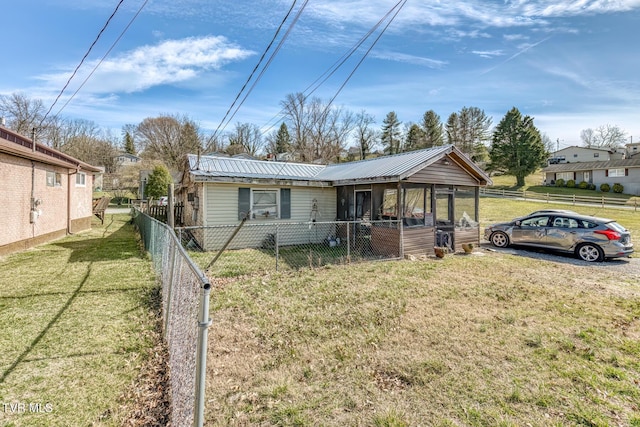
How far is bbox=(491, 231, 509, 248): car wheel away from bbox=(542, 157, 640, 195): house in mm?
35001

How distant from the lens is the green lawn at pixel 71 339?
9.25ft

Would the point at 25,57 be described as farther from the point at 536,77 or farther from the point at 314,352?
the point at 536,77

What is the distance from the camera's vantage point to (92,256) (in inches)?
364

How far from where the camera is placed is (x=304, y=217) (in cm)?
1280

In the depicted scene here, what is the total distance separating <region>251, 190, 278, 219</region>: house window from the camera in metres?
11.9

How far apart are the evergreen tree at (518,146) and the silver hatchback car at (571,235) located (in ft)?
106

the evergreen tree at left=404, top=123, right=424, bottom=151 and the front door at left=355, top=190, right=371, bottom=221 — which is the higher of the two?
the evergreen tree at left=404, top=123, right=424, bottom=151

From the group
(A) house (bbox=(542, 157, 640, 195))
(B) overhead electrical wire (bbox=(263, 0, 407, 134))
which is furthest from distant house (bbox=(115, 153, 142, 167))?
(A) house (bbox=(542, 157, 640, 195))

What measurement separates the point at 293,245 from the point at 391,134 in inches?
1603

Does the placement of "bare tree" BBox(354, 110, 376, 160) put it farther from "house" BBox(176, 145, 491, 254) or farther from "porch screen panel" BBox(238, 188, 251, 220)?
"porch screen panel" BBox(238, 188, 251, 220)

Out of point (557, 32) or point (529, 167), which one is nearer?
point (557, 32)

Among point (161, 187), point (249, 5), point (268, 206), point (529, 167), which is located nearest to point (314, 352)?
point (249, 5)

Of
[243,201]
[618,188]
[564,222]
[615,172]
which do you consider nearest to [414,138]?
[615,172]

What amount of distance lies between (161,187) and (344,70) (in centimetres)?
2974
